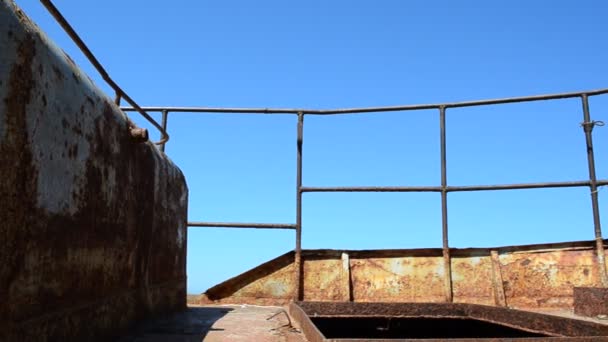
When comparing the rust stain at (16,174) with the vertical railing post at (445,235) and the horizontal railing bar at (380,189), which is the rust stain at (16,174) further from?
the vertical railing post at (445,235)

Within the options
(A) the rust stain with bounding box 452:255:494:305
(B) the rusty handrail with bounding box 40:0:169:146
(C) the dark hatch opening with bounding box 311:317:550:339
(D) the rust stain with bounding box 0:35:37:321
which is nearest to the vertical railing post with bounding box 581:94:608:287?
(A) the rust stain with bounding box 452:255:494:305

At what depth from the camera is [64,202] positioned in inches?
92.7

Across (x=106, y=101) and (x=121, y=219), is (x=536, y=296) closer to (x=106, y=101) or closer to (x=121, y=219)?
(x=121, y=219)

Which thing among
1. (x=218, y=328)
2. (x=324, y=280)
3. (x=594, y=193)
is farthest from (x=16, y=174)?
(x=594, y=193)

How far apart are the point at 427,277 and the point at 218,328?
105 inches

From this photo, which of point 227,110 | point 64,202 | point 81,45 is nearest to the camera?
point 64,202

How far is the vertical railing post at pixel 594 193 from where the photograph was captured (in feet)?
16.4

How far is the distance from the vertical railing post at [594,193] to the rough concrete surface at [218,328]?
9.78 feet

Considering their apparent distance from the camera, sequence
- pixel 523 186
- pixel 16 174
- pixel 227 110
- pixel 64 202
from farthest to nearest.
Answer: pixel 227 110, pixel 523 186, pixel 64 202, pixel 16 174

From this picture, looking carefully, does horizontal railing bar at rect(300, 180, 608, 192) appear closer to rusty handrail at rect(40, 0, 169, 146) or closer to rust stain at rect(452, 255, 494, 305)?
rust stain at rect(452, 255, 494, 305)

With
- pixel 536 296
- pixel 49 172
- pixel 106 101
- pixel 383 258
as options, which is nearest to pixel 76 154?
pixel 49 172

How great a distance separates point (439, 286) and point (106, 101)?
3750 millimetres

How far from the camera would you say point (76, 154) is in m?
2.49

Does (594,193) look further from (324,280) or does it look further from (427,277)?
(324,280)
